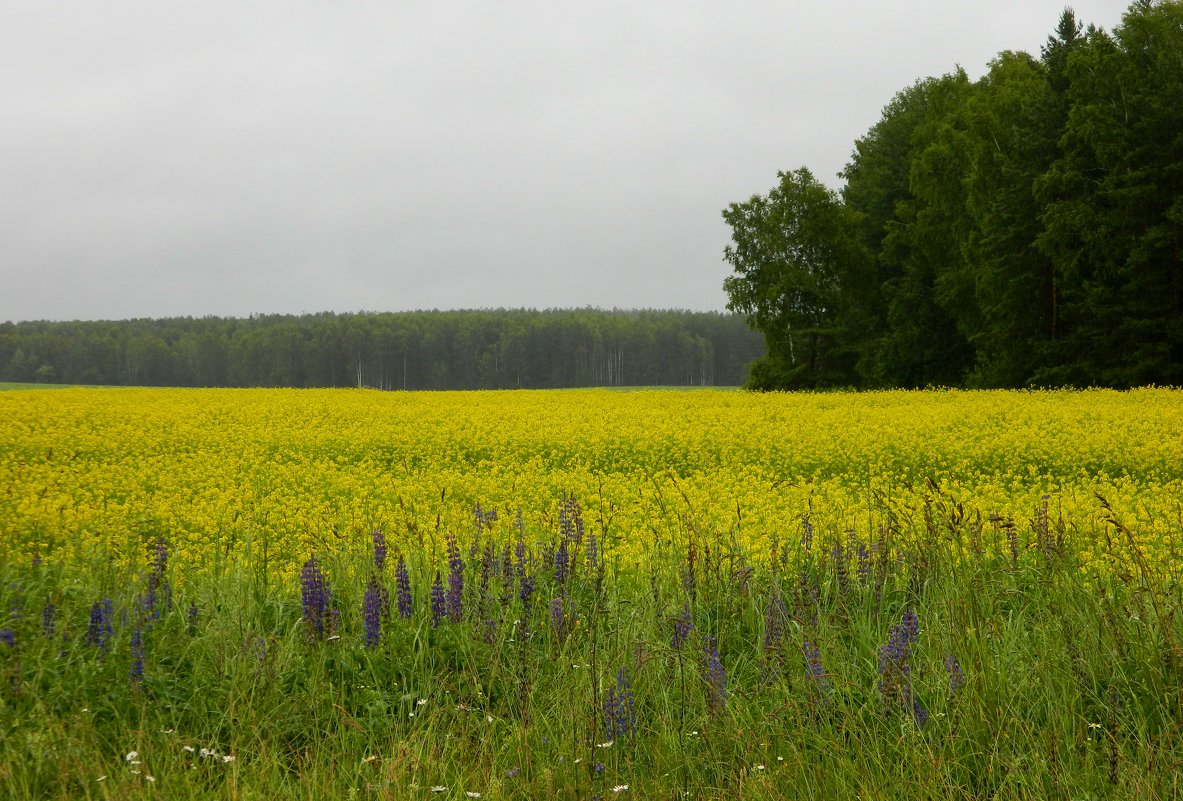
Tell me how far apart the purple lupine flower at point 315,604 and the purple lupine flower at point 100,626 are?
82 centimetres

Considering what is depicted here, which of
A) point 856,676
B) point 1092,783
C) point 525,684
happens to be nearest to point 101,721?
point 525,684

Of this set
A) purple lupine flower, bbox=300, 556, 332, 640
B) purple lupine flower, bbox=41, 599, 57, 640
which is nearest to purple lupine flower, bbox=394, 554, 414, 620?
purple lupine flower, bbox=300, 556, 332, 640

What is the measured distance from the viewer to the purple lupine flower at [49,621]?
3896mm

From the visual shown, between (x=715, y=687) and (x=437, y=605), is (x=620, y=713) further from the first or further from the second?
(x=437, y=605)

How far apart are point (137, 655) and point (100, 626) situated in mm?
371

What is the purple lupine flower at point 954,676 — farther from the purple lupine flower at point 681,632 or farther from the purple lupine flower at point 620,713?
the purple lupine flower at point 620,713

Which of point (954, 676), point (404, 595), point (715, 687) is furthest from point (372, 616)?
point (954, 676)

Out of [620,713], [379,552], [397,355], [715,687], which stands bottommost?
[620,713]

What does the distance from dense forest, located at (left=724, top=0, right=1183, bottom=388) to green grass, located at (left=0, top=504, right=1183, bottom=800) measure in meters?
27.7

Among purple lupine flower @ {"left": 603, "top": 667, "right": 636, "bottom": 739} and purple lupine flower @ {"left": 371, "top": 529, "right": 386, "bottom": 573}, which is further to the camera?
purple lupine flower @ {"left": 371, "top": 529, "right": 386, "bottom": 573}

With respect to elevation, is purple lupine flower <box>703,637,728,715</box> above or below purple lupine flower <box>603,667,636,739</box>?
above

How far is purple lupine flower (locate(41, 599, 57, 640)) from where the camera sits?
3896 millimetres

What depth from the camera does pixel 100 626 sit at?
153 inches

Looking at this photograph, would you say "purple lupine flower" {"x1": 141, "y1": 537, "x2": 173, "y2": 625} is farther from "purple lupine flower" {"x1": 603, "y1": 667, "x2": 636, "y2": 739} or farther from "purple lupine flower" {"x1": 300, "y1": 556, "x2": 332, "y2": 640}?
"purple lupine flower" {"x1": 603, "y1": 667, "x2": 636, "y2": 739}
